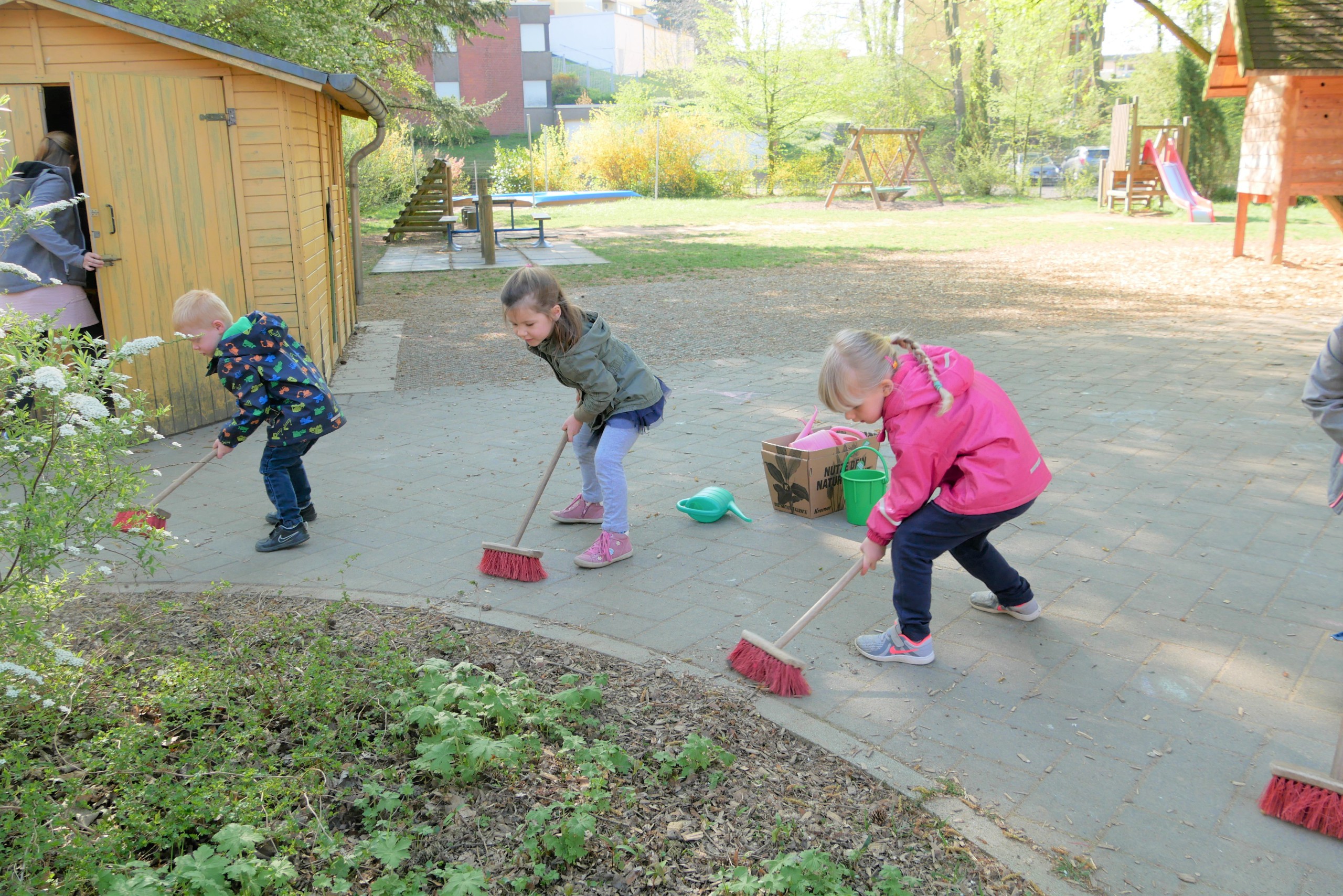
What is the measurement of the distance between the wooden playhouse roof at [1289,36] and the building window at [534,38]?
2126 inches

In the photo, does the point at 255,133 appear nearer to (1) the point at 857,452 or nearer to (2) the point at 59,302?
(2) the point at 59,302

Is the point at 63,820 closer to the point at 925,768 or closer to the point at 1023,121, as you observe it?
the point at 925,768

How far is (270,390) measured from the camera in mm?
5062

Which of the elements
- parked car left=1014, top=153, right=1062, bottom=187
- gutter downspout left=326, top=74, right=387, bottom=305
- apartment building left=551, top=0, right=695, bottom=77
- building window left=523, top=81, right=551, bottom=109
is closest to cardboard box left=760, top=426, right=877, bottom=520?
gutter downspout left=326, top=74, right=387, bottom=305

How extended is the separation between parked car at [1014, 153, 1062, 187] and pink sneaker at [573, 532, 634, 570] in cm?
3302

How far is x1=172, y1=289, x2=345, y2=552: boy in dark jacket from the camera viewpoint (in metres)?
4.91

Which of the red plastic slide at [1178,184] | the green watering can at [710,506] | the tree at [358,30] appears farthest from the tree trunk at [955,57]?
the green watering can at [710,506]

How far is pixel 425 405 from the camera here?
A: 820 centimetres

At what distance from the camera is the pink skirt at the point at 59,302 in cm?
662

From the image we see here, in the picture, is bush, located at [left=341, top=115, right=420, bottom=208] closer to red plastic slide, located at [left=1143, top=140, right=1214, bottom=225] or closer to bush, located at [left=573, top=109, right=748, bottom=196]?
bush, located at [left=573, top=109, right=748, bottom=196]

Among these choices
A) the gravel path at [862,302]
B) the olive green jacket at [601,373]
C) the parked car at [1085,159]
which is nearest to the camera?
the olive green jacket at [601,373]

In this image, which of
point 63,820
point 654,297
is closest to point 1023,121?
point 654,297

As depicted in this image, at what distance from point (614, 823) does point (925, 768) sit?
1.03 metres

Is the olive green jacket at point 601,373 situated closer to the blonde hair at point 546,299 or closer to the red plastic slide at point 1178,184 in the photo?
the blonde hair at point 546,299
